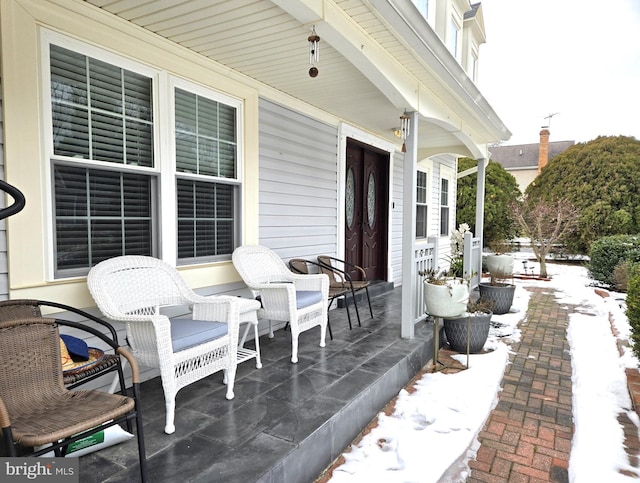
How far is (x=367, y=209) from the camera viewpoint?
19.6ft

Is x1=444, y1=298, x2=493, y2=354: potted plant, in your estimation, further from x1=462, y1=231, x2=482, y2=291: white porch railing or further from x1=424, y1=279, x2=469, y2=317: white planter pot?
x1=462, y1=231, x2=482, y2=291: white porch railing

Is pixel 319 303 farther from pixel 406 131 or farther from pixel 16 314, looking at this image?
pixel 16 314

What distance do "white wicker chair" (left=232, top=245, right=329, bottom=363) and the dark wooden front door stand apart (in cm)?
201

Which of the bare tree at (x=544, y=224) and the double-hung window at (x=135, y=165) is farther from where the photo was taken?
the bare tree at (x=544, y=224)

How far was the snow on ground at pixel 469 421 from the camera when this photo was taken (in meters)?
2.03

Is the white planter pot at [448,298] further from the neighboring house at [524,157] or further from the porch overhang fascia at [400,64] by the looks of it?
the neighboring house at [524,157]

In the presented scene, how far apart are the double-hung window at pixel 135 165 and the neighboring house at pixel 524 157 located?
2655 centimetres

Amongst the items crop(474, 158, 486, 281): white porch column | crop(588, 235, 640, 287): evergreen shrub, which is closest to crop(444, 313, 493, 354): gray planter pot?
crop(474, 158, 486, 281): white porch column

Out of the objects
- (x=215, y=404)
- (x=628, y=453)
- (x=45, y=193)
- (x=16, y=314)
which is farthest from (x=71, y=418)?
(x=628, y=453)

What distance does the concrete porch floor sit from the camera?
1723 millimetres

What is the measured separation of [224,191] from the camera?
346cm

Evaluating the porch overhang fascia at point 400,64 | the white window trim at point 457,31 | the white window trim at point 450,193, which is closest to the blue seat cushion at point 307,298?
the porch overhang fascia at point 400,64

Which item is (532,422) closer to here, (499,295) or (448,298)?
(448,298)

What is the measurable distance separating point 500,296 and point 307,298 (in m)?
3.42
